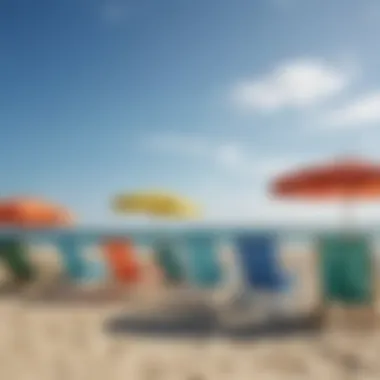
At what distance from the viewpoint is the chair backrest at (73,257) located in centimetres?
672

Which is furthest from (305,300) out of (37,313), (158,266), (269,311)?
(37,313)

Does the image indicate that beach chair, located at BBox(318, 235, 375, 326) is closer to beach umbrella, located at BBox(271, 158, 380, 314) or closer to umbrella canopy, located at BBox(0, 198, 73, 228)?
beach umbrella, located at BBox(271, 158, 380, 314)

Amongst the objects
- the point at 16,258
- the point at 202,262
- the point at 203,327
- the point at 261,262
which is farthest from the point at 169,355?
the point at 16,258

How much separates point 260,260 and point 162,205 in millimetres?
4586

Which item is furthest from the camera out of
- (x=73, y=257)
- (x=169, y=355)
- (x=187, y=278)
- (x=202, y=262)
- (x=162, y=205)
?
(x=162, y=205)

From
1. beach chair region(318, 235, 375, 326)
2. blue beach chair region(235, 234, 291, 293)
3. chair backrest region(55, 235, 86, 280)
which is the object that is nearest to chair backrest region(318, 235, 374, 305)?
beach chair region(318, 235, 375, 326)

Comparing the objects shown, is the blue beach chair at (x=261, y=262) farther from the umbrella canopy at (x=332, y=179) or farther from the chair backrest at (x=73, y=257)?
the chair backrest at (x=73, y=257)

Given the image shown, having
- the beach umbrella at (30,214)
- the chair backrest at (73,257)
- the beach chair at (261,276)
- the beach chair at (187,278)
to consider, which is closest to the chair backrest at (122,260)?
the chair backrest at (73,257)

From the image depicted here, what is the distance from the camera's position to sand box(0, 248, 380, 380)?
3439 mm

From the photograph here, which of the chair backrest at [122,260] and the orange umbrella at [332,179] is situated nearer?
the orange umbrella at [332,179]

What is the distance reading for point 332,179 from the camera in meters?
6.18

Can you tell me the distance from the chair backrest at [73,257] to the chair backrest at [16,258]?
0.54m

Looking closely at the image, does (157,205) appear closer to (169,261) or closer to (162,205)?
(162,205)

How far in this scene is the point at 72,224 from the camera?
30.8ft
